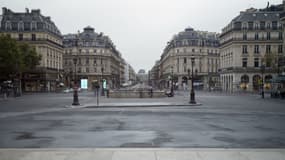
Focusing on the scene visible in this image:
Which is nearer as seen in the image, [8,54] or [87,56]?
[8,54]

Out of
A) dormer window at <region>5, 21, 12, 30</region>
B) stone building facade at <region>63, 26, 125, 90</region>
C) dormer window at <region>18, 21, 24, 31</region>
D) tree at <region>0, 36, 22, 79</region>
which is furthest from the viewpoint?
stone building facade at <region>63, 26, 125, 90</region>

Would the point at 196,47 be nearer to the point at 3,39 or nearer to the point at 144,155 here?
the point at 3,39

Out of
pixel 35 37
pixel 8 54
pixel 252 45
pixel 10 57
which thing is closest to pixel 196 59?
pixel 252 45

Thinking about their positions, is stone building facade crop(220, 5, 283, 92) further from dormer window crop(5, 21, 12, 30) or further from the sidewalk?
the sidewalk

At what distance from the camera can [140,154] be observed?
30.6 feet

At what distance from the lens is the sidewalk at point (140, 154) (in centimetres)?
891

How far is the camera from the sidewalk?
8906mm

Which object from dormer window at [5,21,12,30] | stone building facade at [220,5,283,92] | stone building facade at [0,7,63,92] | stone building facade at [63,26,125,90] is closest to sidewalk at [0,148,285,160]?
stone building facade at [220,5,283,92]

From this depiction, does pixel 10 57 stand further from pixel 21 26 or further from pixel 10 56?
pixel 21 26

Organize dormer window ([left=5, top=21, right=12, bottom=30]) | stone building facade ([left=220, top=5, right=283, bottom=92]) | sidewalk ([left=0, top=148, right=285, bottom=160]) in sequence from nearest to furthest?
sidewalk ([left=0, top=148, right=285, bottom=160])
stone building facade ([left=220, top=5, right=283, bottom=92])
dormer window ([left=5, top=21, right=12, bottom=30])

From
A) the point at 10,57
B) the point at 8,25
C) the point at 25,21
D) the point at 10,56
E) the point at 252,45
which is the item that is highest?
the point at 25,21

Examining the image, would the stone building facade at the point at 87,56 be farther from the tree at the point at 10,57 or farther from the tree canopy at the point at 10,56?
the tree canopy at the point at 10,56

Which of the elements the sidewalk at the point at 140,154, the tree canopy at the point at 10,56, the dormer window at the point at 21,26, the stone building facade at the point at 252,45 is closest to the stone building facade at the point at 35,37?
the dormer window at the point at 21,26

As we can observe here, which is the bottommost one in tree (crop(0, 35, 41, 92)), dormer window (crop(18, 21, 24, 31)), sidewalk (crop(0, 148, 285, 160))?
sidewalk (crop(0, 148, 285, 160))
